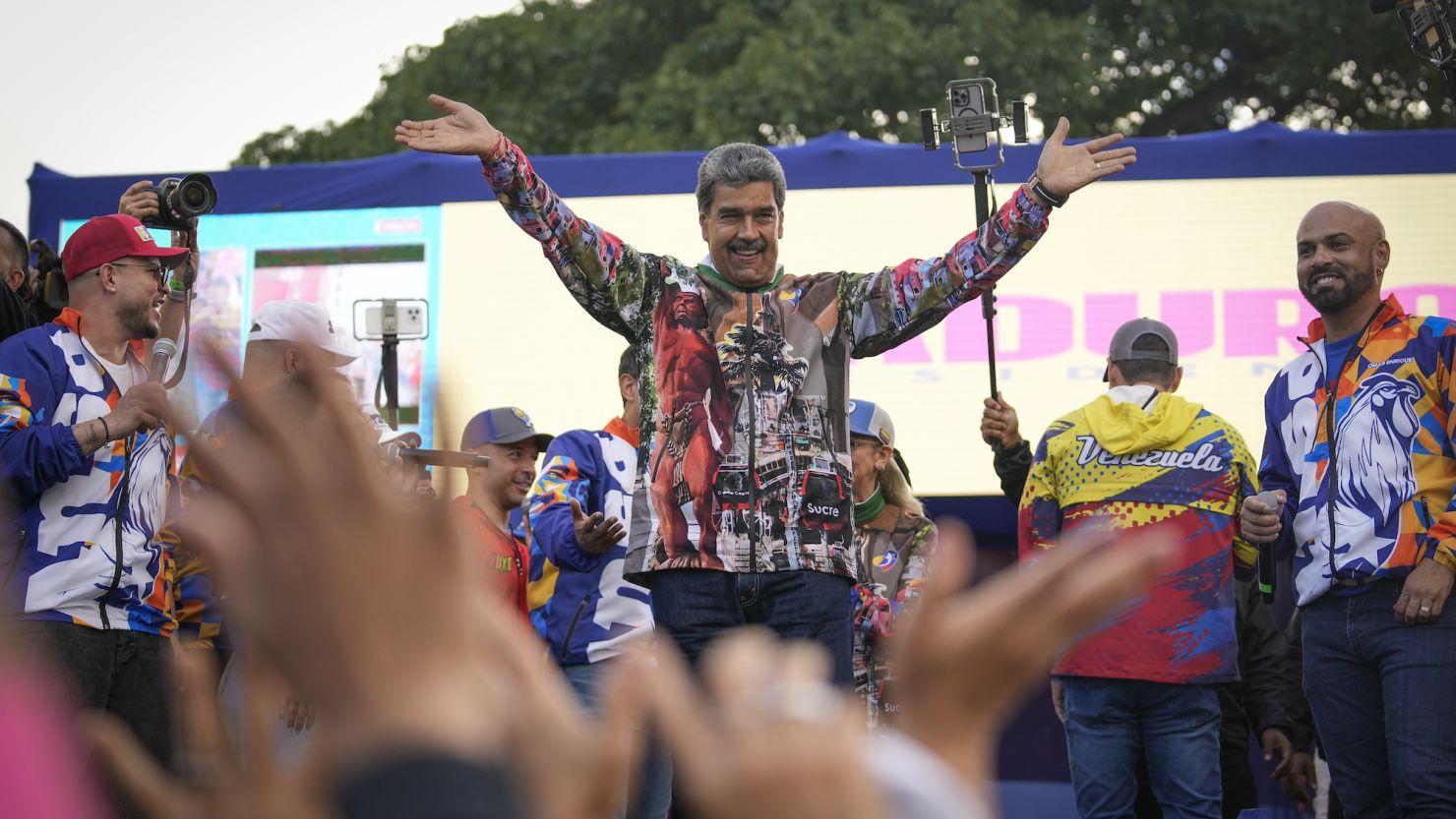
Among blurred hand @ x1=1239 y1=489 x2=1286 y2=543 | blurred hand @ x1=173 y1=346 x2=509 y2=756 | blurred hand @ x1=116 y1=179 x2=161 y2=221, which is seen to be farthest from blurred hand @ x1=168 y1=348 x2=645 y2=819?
blurred hand @ x1=116 y1=179 x2=161 y2=221

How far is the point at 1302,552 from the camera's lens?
457 cm

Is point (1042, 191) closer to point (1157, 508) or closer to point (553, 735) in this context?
point (1157, 508)

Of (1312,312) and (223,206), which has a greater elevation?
(223,206)

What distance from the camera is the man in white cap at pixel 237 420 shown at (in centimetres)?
94

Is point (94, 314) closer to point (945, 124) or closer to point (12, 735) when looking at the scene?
point (945, 124)

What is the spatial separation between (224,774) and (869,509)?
16.2 ft

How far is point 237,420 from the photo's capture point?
89 centimetres

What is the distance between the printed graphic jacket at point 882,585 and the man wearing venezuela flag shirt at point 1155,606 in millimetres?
633

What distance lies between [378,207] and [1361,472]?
5.34 m

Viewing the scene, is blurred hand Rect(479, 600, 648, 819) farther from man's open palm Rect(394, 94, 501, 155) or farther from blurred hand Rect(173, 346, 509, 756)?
man's open palm Rect(394, 94, 501, 155)

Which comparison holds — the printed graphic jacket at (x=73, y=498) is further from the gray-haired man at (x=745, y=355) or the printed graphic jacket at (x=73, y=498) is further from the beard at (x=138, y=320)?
the gray-haired man at (x=745, y=355)

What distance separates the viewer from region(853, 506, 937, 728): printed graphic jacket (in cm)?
556

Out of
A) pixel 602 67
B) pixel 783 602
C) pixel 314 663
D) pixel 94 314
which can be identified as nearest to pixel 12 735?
pixel 314 663

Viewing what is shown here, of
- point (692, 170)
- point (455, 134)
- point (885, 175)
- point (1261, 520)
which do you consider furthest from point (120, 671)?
point (885, 175)
